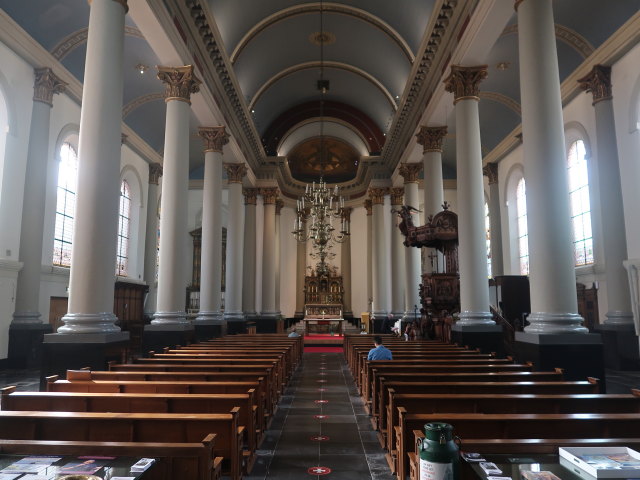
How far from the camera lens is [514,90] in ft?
50.1

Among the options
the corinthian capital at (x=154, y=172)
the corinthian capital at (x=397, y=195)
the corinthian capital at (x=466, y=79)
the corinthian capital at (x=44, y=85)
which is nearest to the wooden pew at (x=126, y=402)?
the corinthian capital at (x=466, y=79)

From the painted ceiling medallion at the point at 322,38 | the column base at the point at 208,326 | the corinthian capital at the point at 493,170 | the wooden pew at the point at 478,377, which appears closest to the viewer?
the wooden pew at the point at 478,377

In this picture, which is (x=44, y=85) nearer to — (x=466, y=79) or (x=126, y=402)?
(x=466, y=79)

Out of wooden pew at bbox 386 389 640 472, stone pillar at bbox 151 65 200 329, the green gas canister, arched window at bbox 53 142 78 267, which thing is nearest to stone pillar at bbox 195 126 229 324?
stone pillar at bbox 151 65 200 329

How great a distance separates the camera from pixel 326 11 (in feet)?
52.0

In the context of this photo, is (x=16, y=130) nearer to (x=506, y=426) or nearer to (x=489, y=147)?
(x=506, y=426)

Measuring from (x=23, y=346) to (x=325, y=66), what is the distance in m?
14.8

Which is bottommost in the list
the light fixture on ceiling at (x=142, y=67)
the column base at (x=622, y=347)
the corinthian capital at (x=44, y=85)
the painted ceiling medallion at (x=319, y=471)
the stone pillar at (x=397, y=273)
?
the painted ceiling medallion at (x=319, y=471)

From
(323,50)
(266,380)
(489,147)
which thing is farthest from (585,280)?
(323,50)

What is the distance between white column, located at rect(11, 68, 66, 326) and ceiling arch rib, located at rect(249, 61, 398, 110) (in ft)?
26.6

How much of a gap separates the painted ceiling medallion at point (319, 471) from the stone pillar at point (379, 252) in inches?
660

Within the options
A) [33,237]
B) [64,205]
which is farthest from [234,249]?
[33,237]

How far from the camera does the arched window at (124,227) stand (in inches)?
697

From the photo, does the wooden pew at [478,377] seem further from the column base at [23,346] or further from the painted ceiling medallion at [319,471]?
the column base at [23,346]
